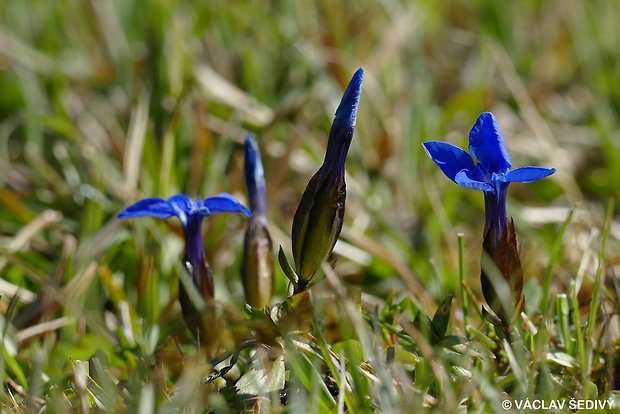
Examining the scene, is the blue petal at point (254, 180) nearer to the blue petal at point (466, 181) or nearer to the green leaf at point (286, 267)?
the green leaf at point (286, 267)

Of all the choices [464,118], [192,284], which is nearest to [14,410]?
[192,284]

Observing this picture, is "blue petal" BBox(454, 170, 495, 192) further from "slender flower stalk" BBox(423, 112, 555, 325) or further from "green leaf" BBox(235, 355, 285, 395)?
"green leaf" BBox(235, 355, 285, 395)

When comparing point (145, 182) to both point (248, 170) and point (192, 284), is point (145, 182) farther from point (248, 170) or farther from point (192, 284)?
point (192, 284)

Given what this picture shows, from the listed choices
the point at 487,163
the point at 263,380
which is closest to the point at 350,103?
the point at 487,163

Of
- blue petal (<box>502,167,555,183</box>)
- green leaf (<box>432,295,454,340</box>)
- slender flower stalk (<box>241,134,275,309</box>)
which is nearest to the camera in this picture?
blue petal (<box>502,167,555,183</box>)

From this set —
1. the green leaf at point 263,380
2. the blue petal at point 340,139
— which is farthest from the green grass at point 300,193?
the blue petal at point 340,139

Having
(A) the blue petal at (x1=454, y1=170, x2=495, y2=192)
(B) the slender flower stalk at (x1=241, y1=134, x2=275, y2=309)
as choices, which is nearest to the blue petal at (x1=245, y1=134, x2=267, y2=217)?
(B) the slender flower stalk at (x1=241, y1=134, x2=275, y2=309)
